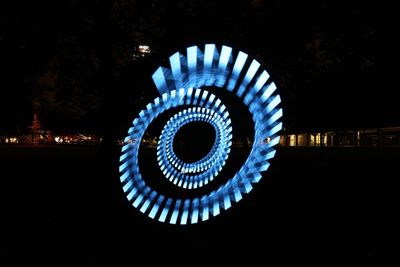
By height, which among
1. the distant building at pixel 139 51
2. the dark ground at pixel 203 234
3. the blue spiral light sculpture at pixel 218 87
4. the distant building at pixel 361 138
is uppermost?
the distant building at pixel 139 51

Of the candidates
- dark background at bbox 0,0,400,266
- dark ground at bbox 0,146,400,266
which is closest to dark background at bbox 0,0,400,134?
dark background at bbox 0,0,400,266

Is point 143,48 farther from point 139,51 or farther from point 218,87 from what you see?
point 218,87

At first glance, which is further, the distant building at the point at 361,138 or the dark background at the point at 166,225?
the distant building at the point at 361,138

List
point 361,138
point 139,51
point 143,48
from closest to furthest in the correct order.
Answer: point 143,48 < point 139,51 < point 361,138

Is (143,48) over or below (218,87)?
over

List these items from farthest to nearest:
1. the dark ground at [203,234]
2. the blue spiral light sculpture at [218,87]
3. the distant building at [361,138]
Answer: the distant building at [361,138]
the dark ground at [203,234]
the blue spiral light sculpture at [218,87]

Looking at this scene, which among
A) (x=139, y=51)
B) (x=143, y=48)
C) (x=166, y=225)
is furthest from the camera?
(x=139, y=51)

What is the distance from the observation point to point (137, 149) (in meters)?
5.26

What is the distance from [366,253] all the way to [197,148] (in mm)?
7715
